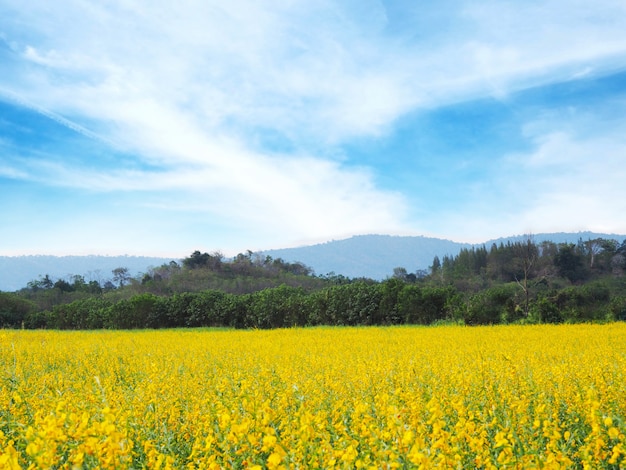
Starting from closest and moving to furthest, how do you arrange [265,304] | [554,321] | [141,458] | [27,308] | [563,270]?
[141,458]
[554,321]
[265,304]
[27,308]
[563,270]

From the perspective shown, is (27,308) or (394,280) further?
(27,308)

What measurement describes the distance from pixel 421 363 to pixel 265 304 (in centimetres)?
2900

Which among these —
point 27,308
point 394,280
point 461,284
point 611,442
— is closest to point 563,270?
point 461,284

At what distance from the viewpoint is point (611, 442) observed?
5738 mm

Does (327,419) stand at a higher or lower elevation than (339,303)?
lower

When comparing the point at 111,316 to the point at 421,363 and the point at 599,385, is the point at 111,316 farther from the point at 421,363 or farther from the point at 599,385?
the point at 599,385

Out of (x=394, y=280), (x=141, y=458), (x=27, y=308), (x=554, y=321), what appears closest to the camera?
(x=141, y=458)

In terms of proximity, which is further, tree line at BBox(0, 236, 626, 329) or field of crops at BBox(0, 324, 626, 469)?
tree line at BBox(0, 236, 626, 329)

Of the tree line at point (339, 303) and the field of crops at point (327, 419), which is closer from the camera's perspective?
the field of crops at point (327, 419)

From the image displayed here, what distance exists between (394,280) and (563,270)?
37678mm

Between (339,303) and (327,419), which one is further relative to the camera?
(339,303)

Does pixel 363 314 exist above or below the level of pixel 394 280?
below

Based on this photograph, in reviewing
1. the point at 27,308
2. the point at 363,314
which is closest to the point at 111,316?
the point at 27,308

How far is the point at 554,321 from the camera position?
28.9 metres
